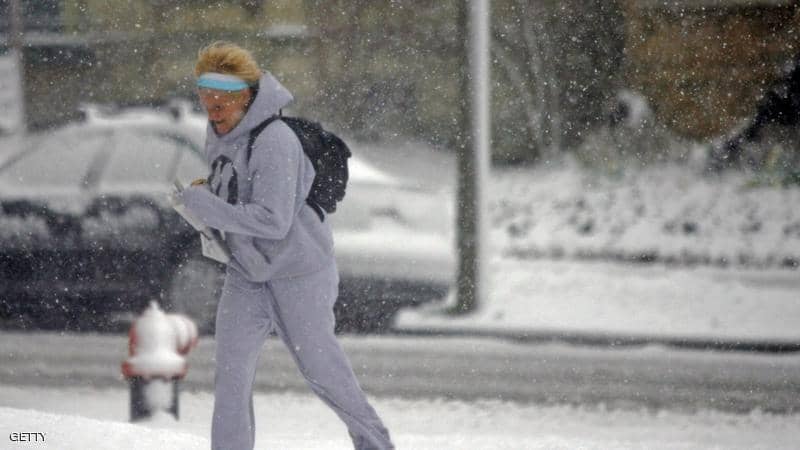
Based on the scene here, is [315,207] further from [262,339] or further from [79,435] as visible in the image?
[79,435]

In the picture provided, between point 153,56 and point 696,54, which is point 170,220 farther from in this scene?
point 153,56

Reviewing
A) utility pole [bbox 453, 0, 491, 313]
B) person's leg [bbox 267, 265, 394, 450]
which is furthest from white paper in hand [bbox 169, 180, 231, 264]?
utility pole [bbox 453, 0, 491, 313]

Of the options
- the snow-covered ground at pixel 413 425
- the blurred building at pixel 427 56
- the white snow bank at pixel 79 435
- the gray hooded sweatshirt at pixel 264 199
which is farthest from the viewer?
the blurred building at pixel 427 56

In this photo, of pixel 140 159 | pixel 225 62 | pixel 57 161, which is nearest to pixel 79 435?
pixel 225 62

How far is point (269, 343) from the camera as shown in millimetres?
8484

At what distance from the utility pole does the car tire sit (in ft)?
6.08

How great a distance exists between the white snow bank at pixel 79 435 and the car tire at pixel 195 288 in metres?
3.20

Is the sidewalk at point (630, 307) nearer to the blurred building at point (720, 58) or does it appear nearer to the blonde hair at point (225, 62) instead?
the blonde hair at point (225, 62)

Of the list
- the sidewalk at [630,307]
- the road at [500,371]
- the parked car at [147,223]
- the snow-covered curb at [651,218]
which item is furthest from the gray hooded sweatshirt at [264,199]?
the snow-covered curb at [651,218]

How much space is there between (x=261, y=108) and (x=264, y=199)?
12.2 inches

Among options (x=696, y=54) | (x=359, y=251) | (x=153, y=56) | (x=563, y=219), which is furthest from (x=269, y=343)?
(x=153, y=56)

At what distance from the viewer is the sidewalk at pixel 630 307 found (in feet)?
27.6

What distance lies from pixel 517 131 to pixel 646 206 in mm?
4478

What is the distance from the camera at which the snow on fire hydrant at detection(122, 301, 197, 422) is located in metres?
5.34
